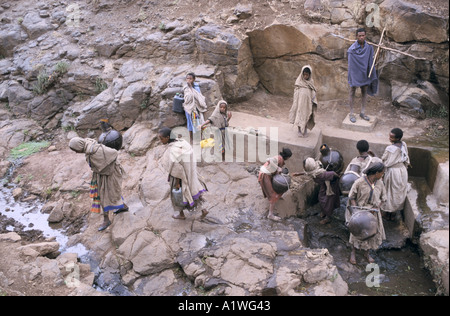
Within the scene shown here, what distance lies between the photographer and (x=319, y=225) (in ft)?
20.9

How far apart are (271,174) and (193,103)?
2.35 meters

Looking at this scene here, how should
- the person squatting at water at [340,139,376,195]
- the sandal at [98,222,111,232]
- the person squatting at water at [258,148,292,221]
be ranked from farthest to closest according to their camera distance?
the sandal at [98,222,111,232], the person squatting at water at [258,148,292,221], the person squatting at water at [340,139,376,195]

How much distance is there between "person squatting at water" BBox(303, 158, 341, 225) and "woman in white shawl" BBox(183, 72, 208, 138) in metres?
2.39

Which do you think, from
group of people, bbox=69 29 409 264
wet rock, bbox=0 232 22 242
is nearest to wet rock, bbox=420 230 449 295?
group of people, bbox=69 29 409 264

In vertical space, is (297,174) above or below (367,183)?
Result: below

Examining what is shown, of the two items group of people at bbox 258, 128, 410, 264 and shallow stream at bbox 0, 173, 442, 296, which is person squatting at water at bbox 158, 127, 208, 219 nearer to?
shallow stream at bbox 0, 173, 442, 296

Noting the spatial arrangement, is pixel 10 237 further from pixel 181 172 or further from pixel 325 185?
pixel 325 185

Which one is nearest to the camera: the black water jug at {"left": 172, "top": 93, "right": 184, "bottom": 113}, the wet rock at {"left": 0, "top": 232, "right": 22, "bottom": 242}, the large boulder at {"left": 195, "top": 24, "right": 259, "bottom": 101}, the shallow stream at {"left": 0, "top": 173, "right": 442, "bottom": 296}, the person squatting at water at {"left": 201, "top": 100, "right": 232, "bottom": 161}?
the shallow stream at {"left": 0, "top": 173, "right": 442, "bottom": 296}

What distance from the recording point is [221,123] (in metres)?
6.88

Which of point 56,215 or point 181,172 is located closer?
point 181,172

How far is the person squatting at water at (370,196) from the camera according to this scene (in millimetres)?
5032

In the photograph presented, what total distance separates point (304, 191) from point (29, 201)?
5041 mm

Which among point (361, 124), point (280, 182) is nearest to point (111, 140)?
point (280, 182)

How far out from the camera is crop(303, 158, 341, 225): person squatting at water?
572 centimetres
